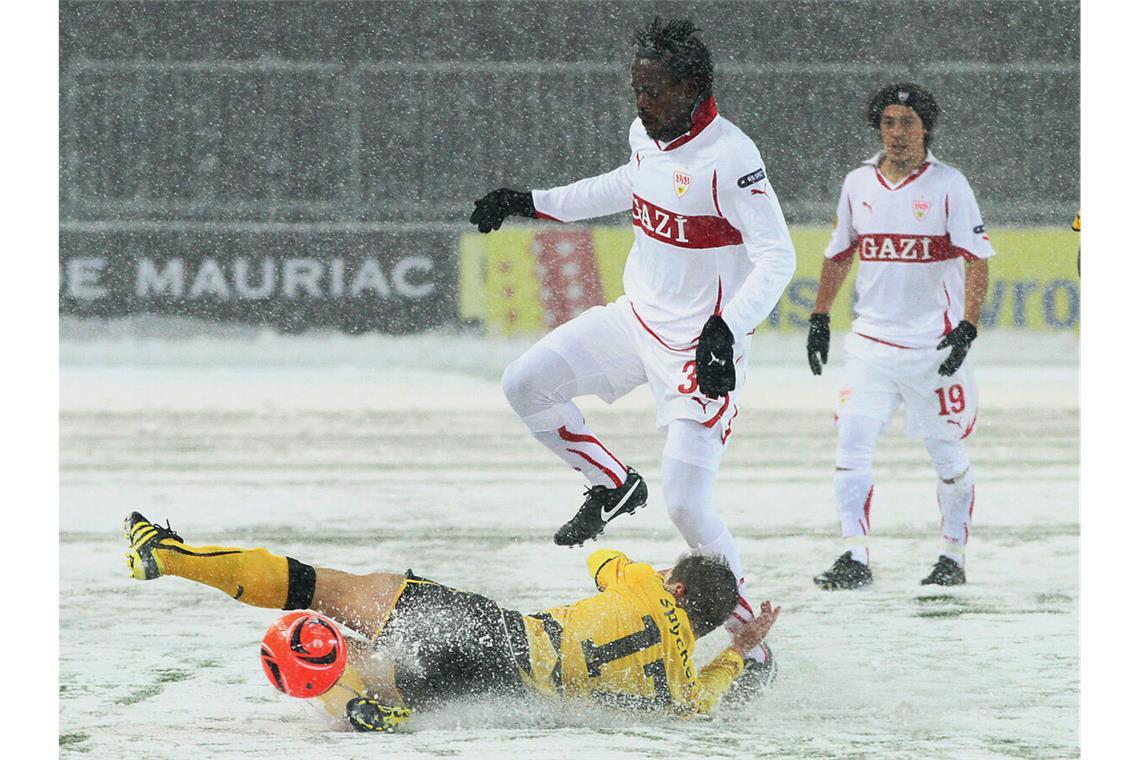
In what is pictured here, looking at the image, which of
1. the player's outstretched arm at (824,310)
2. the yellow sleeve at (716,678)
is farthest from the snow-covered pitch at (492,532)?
the player's outstretched arm at (824,310)

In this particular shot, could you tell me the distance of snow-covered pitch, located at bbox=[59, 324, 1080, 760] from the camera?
14.5 feet

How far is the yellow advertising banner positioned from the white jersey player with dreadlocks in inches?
232

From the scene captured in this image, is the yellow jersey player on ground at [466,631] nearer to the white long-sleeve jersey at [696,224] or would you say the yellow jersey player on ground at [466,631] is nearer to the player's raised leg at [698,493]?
the player's raised leg at [698,493]

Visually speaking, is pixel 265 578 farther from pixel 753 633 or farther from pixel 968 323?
pixel 968 323

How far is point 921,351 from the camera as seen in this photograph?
6109 millimetres

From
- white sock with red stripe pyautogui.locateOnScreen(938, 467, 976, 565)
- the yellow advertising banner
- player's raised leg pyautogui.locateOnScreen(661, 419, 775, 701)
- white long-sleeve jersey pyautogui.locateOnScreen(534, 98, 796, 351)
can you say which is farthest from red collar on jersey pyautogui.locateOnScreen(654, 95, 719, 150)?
the yellow advertising banner

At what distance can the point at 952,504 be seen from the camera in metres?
6.20

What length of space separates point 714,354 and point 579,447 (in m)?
0.66

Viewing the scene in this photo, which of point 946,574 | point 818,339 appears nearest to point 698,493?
point 818,339

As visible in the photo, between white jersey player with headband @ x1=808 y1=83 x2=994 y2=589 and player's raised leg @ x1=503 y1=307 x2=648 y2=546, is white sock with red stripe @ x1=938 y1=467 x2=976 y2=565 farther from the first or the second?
player's raised leg @ x1=503 y1=307 x2=648 y2=546

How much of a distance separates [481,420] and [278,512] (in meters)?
2.83

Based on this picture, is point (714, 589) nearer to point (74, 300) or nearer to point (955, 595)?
point (955, 595)
